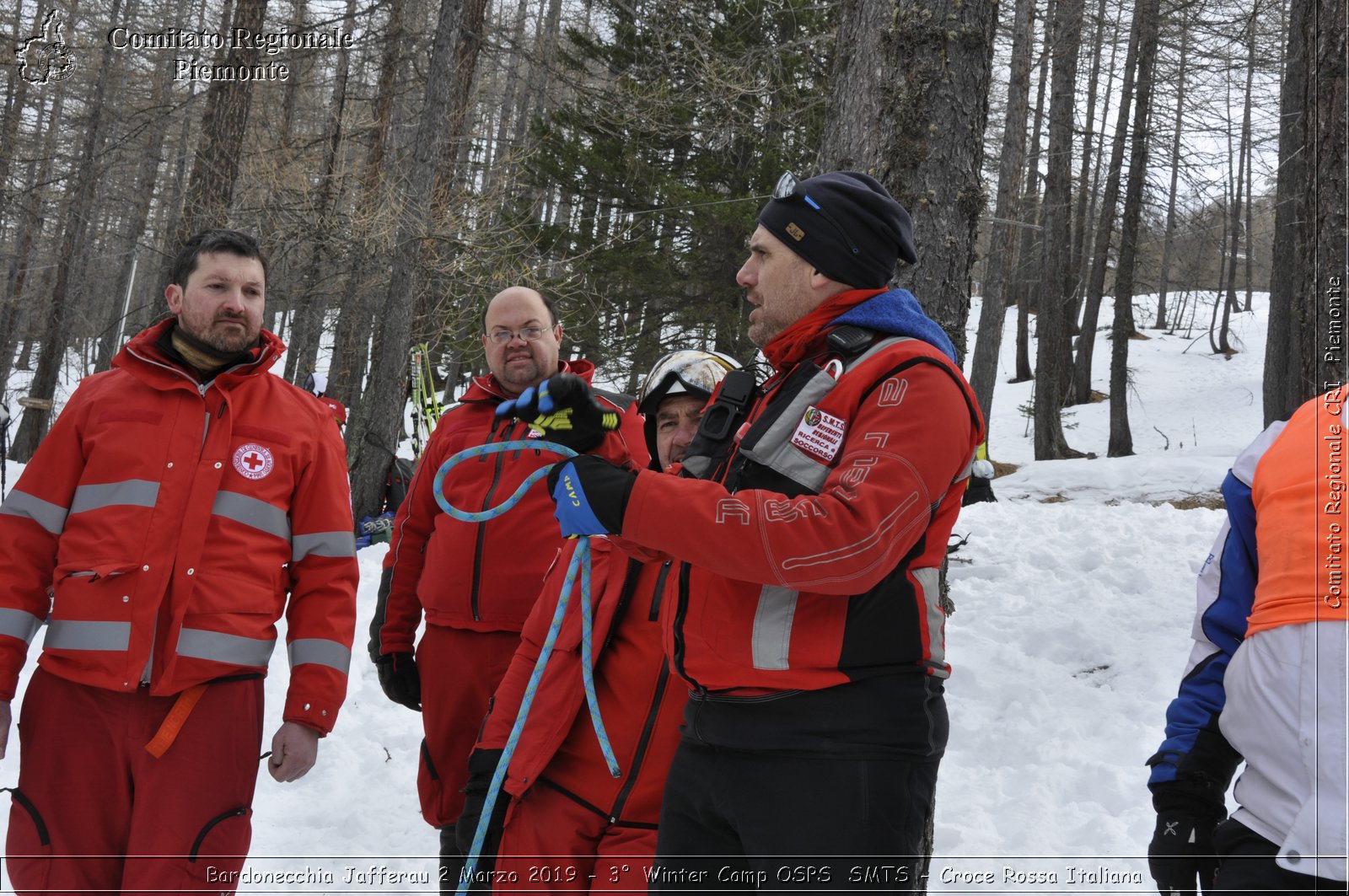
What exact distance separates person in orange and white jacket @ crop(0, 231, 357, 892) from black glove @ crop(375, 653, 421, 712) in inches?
24.8

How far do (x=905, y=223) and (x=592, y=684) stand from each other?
4.55 feet

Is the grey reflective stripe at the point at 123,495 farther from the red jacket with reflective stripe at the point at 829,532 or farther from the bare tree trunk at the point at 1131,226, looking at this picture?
the bare tree trunk at the point at 1131,226

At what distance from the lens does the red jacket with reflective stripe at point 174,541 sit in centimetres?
268

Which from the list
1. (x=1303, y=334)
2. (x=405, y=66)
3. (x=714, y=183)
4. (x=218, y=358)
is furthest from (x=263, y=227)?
(x=1303, y=334)

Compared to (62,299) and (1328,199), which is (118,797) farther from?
(62,299)

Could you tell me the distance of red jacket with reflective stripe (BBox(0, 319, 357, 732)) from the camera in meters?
2.68

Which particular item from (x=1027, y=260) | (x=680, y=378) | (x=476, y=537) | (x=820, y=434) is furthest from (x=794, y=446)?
(x=1027, y=260)

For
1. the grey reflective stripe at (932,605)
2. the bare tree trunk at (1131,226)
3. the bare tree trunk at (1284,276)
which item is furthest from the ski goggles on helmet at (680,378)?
the bare tree trunk at (1131,226)

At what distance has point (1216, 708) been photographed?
2.22m

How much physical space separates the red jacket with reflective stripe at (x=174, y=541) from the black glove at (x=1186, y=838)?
2.23 meters

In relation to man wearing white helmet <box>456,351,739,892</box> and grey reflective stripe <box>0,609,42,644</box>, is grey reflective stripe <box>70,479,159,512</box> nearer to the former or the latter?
grey reflective stripe <box>0,609,42,644</box>

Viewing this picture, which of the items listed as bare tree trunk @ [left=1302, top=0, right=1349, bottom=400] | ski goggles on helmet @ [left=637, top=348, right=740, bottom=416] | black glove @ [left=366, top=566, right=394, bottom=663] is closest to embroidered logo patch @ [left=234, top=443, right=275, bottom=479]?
black glove @ [left=366, top=566, right=394, bottom=663]

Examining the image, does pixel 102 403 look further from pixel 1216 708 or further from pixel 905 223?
pixel 1216 708

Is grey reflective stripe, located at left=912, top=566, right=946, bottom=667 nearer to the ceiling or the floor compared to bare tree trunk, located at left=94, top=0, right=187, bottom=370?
nearer to the floor
